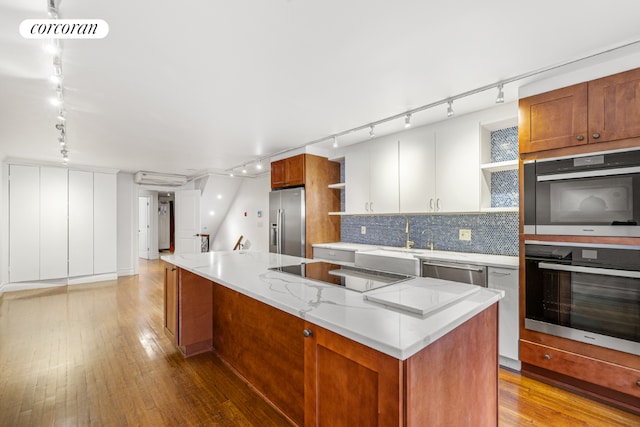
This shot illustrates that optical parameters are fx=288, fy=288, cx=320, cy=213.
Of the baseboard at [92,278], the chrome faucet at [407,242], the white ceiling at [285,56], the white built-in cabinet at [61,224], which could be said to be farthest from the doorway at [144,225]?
the chrome faucet at [407,242]

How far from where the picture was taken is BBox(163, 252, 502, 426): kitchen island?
99 centimetres

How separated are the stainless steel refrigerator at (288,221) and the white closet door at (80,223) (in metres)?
4.02

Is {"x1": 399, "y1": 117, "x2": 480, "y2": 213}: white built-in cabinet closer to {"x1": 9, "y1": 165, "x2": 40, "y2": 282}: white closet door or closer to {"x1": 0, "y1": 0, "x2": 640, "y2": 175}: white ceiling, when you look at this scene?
{"x1": 0, "y1": 0, "x2": 640, "y2": 175}: white ceiling

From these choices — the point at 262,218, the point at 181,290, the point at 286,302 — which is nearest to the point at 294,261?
the point at 181,290

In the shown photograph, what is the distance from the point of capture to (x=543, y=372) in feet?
7.59

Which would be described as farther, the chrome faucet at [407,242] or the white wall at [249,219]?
the white wall at [249,219]

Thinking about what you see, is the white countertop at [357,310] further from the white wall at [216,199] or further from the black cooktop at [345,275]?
the white wall at [216,199]

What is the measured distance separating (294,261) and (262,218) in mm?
4251

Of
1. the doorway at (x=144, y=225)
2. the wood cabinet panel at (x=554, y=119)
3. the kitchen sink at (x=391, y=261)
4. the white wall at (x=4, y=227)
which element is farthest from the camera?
the doorway at (x=144, y=225)

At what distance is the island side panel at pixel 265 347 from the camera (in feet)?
5.71

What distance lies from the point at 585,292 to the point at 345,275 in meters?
1.76

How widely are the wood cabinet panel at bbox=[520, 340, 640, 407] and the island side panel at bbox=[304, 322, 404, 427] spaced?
1985mm

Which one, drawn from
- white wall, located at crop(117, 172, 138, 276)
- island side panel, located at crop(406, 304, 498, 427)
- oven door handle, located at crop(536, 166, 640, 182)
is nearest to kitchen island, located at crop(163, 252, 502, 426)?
island side panel, located at crop(406, 304, 498, 427)

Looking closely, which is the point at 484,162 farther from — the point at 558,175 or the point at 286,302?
the point at 286,302
